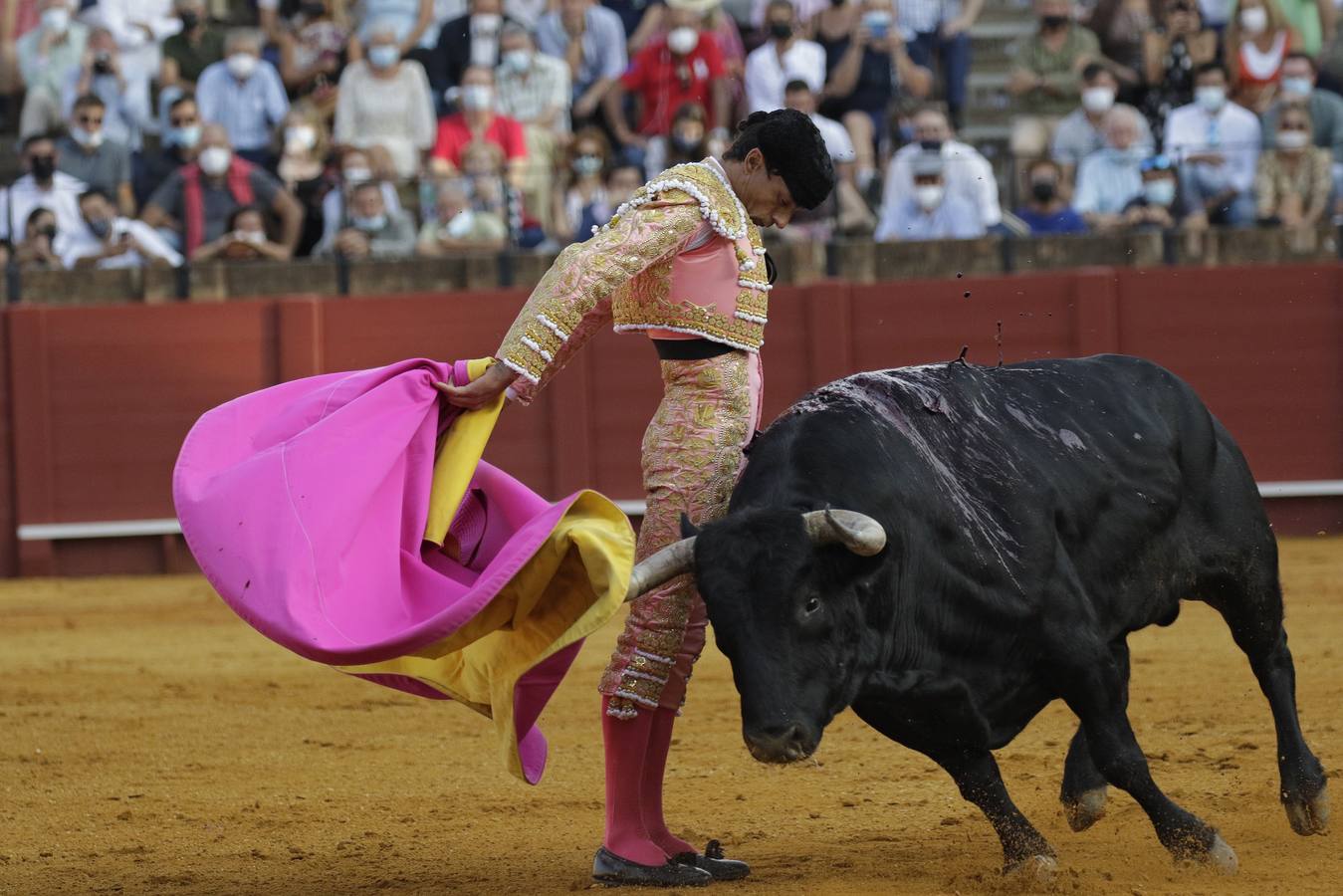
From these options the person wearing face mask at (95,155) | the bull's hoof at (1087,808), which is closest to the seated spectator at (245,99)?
the person wearing face mask at (95,155)

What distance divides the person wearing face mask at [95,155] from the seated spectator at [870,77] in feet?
10.8

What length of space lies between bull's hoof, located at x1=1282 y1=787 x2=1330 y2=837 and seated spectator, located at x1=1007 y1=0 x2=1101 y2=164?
5861mm

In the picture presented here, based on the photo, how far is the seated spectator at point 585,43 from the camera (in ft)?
31.0

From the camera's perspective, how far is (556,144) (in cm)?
910

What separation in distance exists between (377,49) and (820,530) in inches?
262

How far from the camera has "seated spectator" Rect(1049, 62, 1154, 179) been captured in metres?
8.62

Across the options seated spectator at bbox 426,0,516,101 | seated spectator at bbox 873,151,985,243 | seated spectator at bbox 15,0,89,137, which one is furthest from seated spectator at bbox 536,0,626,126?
seated spectator at bbox 15,0,89,137

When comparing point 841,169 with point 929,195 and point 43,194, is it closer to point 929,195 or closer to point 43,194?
point 929,195

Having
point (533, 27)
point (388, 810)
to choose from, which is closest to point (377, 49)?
point (533, 27)

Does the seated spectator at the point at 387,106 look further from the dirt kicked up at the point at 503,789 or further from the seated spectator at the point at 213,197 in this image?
the dirt kicked up at the point at 503,789

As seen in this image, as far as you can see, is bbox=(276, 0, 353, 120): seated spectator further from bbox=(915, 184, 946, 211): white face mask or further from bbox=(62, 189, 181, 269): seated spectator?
bbox=(915, 184, 946, 211): white face mask

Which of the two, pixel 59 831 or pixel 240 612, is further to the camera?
pixel 59 831

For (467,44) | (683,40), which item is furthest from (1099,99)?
(467,44)

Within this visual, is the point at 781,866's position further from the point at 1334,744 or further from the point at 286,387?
the point at 1334,744
